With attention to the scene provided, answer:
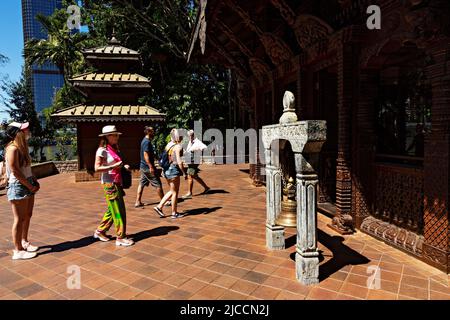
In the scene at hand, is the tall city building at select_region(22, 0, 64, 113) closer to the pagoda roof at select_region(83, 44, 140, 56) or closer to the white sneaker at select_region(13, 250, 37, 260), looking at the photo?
the pagoda roof at select_region(83, 44, 140, 56)

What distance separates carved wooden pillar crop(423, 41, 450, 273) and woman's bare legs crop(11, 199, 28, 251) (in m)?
5.78

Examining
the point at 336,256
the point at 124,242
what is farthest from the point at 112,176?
the point at 336,256

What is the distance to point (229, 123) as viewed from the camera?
74.6 feet

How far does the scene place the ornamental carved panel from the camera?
4621 millimetres

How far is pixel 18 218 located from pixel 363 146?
19.2 ft

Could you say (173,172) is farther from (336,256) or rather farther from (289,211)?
(336,256)

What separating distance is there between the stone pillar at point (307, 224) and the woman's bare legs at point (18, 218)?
13.3 feet

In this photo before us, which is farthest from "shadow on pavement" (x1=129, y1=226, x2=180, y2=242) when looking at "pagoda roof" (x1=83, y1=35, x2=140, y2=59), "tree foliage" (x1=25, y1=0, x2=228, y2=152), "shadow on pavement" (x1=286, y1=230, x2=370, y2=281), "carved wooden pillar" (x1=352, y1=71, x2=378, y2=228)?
"tree foliage" (x1=25, y1=0, x2=228, y2=152)

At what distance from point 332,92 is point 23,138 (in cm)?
657

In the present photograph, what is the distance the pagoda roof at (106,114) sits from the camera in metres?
12.6

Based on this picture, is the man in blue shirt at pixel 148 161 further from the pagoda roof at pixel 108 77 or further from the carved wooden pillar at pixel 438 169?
the pagoda roof at pixel 108 77

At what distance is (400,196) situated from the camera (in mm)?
4992

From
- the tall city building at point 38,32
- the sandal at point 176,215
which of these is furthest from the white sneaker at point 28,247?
the tall city building at point 38,32
